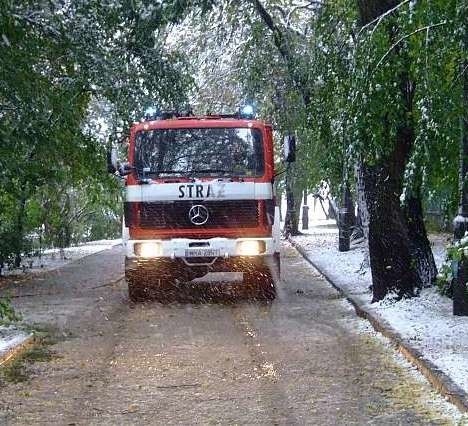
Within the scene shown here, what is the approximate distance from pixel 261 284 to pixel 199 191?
6.62 feet

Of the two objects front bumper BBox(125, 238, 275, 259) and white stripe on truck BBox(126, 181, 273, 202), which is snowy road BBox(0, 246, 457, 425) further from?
white stripe on truck BBox(126, 181, 273, 202)

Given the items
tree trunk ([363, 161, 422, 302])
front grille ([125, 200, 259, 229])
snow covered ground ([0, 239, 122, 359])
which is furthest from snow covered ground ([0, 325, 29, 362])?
tree trunk ([363, 161, 422, 302])

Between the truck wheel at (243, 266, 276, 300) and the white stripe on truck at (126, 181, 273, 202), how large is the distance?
47.8 inches

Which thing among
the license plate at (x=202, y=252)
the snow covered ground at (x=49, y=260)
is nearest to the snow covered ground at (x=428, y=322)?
the license plate at (x=202, y=252)

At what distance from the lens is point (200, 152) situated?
12.9 metres

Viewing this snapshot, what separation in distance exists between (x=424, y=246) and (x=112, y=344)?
5.08 metres

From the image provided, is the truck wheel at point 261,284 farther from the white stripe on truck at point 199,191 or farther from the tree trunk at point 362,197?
the tree trunk at point 362,197

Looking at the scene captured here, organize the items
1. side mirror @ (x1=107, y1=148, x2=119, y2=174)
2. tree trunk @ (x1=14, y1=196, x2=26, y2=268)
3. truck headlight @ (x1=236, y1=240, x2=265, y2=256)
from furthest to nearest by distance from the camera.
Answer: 1. tree trunk @ (x1=14, y1=196, x2=26, y2=268)
2. side mirror @ (x1=107, y1=148, x2=119, y2=174)
3. truck headlight @ (x1=236, y1=240, x2=265, y2=256)

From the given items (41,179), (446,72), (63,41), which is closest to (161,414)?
(446,72)

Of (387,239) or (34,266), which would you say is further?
(34,266)

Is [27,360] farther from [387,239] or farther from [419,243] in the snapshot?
[419,243]

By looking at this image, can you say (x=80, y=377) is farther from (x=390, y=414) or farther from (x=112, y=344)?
(x=390, y=414)

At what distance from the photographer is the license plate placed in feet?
41.2

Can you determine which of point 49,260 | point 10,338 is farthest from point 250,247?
point 49,260
